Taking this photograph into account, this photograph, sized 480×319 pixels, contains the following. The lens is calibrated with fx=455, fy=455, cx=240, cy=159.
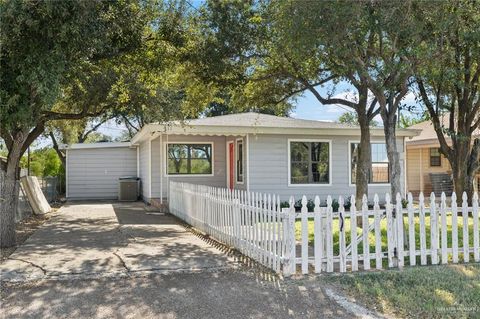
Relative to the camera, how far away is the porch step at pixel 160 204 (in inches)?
587

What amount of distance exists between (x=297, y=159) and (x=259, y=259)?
8.77 meters

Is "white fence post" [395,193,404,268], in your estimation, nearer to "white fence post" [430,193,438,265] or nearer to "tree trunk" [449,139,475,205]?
"white fence post" [430,193,438,265]

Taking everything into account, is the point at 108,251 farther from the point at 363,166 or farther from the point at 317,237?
the point at 363,166

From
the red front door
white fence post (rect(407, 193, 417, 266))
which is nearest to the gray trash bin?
the red front door

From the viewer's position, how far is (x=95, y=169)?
21672mm

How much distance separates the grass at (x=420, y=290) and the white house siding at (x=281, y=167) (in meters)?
8.49

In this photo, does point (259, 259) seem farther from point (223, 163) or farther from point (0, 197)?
point (223, 163)

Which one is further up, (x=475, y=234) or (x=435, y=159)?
(x=435, y=159)

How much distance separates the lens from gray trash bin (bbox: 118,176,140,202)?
20.3 m

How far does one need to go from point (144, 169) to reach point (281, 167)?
6.68 metres

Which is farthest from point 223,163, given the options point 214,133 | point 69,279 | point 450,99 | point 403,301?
point 403,301

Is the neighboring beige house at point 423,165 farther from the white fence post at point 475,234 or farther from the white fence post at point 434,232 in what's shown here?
the white fence post at point 434,232

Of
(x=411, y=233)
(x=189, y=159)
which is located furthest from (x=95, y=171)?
(x=411, y=233)

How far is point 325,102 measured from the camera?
11.7 meters
